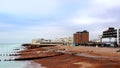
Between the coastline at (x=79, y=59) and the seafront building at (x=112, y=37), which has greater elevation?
the seafront building at (x=112, y=37)

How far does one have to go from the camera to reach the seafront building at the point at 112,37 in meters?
151

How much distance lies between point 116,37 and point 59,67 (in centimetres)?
11773

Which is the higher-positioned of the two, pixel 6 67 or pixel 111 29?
pixel 111 29

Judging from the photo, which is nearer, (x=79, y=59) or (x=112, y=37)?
(x=79, y=59)

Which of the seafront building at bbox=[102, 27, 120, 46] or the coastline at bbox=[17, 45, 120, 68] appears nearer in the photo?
the coastline at bbox=[17, 45, 120, 68]

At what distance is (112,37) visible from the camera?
16125 cm

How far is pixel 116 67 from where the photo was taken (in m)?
35.5

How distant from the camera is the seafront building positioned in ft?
494

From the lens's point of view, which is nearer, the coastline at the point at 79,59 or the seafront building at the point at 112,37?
the coastline at the point at 79,59

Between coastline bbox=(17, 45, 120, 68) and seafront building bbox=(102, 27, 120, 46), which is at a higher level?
seafront building bbox=(102, 27, 120, 46)

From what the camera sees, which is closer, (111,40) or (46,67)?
(46,67)

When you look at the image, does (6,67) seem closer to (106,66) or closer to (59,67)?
(59,67)

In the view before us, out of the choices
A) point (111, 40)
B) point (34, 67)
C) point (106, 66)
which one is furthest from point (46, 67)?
point (111, 40)

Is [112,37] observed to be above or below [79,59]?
above
